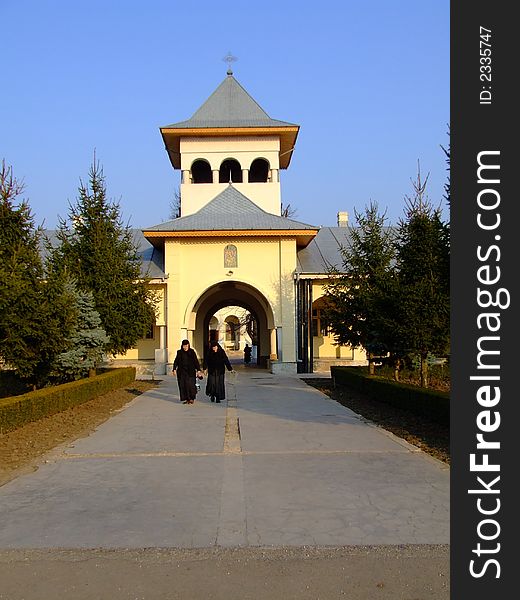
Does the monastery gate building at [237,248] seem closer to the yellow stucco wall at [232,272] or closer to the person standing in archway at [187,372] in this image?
the yellow stucco wall at [232,272]

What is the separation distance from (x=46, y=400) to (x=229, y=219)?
1657cm

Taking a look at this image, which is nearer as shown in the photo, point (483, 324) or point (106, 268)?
point (483, 324)

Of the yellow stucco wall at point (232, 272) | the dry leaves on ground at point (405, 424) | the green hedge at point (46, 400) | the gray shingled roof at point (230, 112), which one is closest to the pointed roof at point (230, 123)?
the gray shingled roof at point (230, 112)

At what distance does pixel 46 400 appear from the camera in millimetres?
11312

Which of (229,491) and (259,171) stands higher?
(259,171)

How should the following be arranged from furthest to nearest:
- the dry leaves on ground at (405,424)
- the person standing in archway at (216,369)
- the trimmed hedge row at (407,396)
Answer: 1. the person standing in archway at (216,369)
2. the trimmed hedge row at (407,396)
3. the dry leaves on ground at (405,424)

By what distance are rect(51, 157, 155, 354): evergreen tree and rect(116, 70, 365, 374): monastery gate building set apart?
398cm

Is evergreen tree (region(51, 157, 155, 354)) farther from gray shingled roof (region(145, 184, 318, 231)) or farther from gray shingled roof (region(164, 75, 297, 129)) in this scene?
gray shingled roof (region(164, 75, 297, 129))

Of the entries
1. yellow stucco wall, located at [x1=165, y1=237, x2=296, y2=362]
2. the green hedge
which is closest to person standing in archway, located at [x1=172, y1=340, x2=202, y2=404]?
the green hedge

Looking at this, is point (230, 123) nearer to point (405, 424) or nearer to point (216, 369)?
point (216, 369)

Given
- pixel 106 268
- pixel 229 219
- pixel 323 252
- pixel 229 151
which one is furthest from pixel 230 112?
pixel 106 268

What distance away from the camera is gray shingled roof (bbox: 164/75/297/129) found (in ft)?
99.4

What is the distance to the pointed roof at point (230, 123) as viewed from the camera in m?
29.8

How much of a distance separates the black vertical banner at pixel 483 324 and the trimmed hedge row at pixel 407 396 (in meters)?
6.84
